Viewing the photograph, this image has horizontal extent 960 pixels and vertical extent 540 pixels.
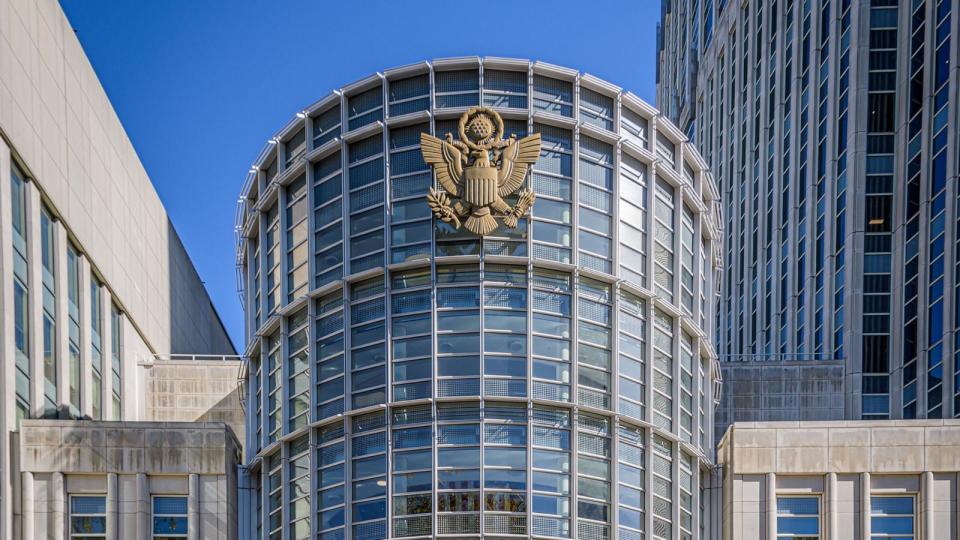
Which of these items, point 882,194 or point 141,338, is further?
point 882,194

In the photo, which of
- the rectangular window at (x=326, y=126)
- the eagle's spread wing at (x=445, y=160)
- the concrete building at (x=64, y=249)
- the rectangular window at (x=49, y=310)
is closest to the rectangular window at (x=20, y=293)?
the concrete building at (x=64, y=249)

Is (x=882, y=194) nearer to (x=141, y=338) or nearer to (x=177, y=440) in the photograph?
(x=141, y=338)

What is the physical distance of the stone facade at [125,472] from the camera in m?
55.2

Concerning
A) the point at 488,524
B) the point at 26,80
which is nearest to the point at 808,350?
the point at 488,524

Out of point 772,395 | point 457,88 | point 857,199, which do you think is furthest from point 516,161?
point 857,199

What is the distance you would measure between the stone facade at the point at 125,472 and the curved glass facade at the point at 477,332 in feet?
5.95

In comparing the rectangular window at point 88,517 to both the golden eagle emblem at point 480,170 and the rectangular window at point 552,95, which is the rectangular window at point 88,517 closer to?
the golden eagle emblem at point 480,170

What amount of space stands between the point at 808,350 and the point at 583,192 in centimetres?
3660

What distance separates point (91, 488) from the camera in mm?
56125

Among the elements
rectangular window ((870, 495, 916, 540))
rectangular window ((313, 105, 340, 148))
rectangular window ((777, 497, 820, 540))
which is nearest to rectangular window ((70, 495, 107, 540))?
rectangular window ((313, 105, 340, 148))

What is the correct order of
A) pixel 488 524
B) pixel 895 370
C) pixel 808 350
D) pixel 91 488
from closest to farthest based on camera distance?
1. pixel 488 524
2. pixel 91 488
3. pixel 895 370
4. pixel 808 350

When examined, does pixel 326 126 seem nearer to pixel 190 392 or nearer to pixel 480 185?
pixel 480 185

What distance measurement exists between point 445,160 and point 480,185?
143cm

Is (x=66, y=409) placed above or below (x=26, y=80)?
below
